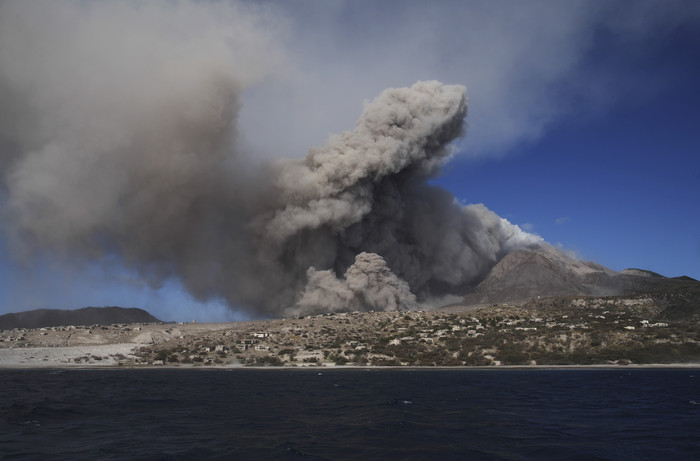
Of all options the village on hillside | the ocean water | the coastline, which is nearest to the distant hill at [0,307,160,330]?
the village on hillside

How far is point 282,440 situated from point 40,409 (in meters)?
17.3

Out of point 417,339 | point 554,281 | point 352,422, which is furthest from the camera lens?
point 554,281

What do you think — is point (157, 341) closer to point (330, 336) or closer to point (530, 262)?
point (330, 336)

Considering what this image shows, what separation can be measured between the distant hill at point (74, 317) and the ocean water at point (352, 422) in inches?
4627

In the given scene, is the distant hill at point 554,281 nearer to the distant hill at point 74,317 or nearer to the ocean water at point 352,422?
the ocean water at point 352,422

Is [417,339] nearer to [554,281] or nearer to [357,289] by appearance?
[357,289]

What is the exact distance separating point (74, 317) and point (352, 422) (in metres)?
157

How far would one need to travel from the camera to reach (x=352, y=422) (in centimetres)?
2473

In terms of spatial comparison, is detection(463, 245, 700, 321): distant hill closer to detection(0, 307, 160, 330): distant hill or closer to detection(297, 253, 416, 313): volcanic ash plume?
detection(297, 253, 416, 313): volcanic ash plume

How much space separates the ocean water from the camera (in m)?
18.0

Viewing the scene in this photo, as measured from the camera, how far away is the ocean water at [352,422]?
18.0 metres

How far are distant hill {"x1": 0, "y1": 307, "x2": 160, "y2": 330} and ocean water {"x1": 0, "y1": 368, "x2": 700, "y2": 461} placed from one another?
386ft

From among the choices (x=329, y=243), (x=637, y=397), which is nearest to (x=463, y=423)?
(x=637, y=397)

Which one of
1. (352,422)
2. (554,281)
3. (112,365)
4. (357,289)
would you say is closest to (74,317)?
(112,365)
